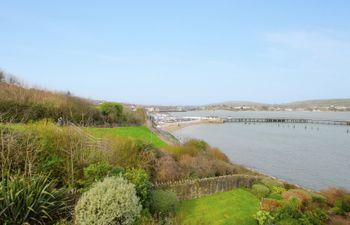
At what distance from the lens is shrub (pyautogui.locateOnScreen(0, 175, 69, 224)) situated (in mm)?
6238

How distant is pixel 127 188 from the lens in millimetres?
6730

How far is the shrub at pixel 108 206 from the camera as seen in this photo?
6.34 m

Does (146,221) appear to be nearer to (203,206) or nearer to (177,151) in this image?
(203,206)

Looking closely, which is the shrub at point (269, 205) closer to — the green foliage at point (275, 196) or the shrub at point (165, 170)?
the green foliage at point (275, 196)

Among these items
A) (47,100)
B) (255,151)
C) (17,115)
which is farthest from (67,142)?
(255,151)

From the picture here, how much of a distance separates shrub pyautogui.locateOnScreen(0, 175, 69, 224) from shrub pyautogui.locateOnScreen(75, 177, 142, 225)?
0.92 m

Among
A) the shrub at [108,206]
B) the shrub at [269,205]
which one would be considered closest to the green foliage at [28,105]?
the shrub at [108,206]

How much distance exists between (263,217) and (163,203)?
12.6ft

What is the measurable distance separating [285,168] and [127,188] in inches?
1099

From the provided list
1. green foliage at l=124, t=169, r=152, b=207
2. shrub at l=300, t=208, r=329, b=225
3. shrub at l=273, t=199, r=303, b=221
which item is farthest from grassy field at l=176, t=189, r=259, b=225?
shrub at l=300, t=208, r=329, b=225

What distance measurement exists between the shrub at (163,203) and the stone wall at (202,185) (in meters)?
1.06

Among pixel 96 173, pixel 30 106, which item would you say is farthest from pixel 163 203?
pixel 30 106

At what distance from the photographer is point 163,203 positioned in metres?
8.61

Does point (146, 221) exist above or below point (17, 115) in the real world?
below
